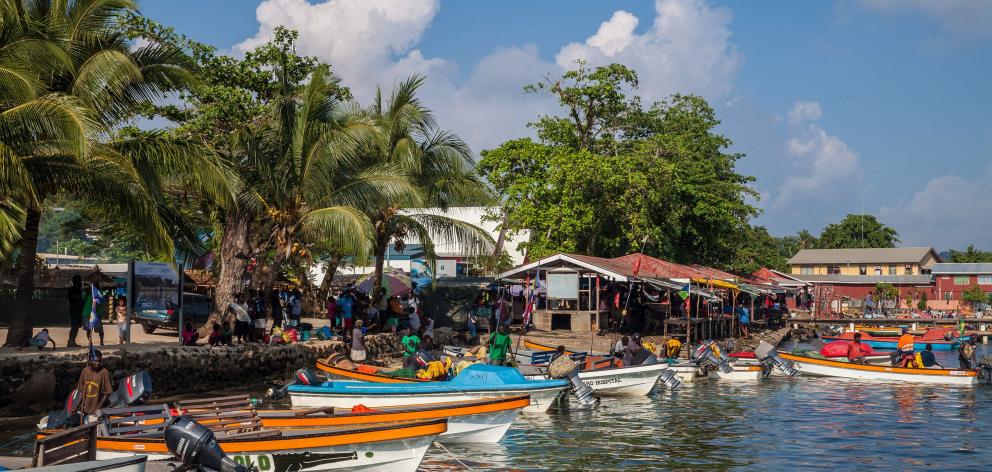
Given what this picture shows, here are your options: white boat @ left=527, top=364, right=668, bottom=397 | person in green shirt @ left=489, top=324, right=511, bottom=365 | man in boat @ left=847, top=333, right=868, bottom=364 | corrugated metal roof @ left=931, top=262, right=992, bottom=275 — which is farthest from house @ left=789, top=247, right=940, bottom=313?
person in green shirt @ left=489, top=324, right=511, bottom=365

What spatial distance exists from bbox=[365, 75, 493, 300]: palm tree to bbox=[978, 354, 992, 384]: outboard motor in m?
16.2

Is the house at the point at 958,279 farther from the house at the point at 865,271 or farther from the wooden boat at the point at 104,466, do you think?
the wooden boat at the point at 104,466

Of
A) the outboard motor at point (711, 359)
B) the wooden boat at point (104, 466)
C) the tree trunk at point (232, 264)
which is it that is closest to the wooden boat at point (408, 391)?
the wooden boat at point (104, 466)

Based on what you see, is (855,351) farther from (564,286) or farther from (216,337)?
(216,337)

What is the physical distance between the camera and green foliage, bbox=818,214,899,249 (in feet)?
333

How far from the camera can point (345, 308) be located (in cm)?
2839

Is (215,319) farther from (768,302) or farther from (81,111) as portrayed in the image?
(768,302)

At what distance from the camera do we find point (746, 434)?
18.5m

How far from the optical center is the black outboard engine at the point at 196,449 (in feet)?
33.9

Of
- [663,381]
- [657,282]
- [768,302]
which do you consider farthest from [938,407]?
[768,302]

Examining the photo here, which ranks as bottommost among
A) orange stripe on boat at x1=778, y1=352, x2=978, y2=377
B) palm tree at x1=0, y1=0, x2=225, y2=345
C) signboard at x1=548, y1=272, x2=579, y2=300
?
orange stripe on boat at x1=778, y1=352, x2=978, y2=377

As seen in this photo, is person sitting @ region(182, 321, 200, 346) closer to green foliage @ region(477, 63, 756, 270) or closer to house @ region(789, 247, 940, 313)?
green foliage @ region(477, 63, 756, 270)

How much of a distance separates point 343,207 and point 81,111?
29.0 feet

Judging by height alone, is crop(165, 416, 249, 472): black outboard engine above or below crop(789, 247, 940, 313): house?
below
